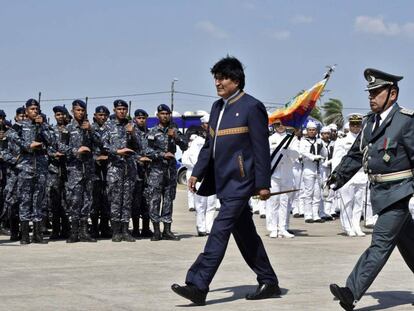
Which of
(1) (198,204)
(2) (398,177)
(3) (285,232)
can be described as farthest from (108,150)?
A: (2) (398,177)

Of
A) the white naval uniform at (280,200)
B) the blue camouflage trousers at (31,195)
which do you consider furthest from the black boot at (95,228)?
the white naval uniform at (280,200)

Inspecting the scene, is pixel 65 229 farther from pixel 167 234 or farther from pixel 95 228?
pixel 167 234

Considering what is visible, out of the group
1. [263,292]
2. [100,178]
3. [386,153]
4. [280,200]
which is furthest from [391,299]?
[100,178]

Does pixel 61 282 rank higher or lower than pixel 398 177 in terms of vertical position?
lower

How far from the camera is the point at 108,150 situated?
45.5 feet

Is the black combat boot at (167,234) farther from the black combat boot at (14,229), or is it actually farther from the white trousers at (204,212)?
the black combat boot at (14,229)

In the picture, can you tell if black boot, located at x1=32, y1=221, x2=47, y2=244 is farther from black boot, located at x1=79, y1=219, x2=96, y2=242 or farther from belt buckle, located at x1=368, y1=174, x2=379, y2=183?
belt buckle, located at x1=368, y1=174, x2=379, y2=183

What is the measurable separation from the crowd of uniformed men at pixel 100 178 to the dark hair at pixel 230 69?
488 centimetres

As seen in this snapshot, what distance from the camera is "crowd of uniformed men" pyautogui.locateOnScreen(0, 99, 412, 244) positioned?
1331 centimetres

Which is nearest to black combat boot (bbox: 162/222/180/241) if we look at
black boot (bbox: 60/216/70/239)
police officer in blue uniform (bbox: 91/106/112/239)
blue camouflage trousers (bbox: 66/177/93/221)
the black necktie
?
police officer in blue uniform (bbox: 91/106/112/239)

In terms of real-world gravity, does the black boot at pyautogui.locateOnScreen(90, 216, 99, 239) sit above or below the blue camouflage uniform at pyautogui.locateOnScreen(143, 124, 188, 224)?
below

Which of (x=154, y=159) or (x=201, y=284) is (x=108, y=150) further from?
(x=201, y=284)

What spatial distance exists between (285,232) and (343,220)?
4.06ft

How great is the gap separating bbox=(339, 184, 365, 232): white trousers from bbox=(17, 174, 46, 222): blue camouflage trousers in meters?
5.21
